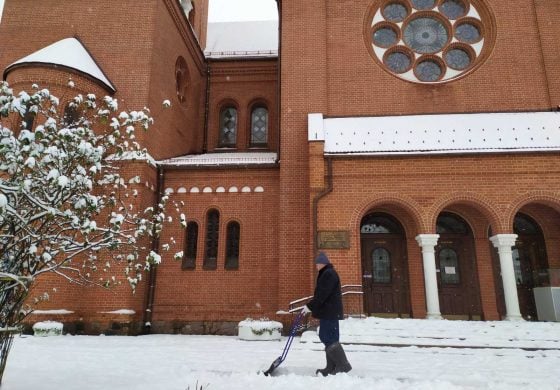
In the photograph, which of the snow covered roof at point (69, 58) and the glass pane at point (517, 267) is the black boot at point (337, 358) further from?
the snow covered roof at point (69, 58)

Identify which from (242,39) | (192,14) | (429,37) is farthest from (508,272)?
(192,14)

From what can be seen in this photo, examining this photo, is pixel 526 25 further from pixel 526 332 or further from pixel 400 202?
pixel 526 332

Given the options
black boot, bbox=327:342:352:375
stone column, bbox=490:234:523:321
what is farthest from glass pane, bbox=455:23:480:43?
black boot, bbox=327:342:352:375

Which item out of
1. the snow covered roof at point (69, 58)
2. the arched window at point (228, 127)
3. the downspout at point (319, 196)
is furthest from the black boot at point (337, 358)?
the arched window at point (228, 127)

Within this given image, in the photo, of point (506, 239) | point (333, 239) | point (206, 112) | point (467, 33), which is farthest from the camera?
point (206, 112)

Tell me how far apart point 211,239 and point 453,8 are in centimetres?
1176

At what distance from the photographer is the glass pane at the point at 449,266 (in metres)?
12.9

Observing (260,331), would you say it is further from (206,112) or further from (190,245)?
(206,112)

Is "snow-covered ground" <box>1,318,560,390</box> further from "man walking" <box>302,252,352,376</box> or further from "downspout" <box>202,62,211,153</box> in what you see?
"downspout" <box>202,62,211,153</box>

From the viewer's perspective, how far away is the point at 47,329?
10.7 meters

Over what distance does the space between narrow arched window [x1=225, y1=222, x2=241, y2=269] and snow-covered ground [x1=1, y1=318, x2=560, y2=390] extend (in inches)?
144

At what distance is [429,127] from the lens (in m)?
12.5

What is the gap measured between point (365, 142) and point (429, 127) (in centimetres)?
201

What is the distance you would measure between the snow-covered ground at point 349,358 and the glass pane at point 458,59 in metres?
8.82
